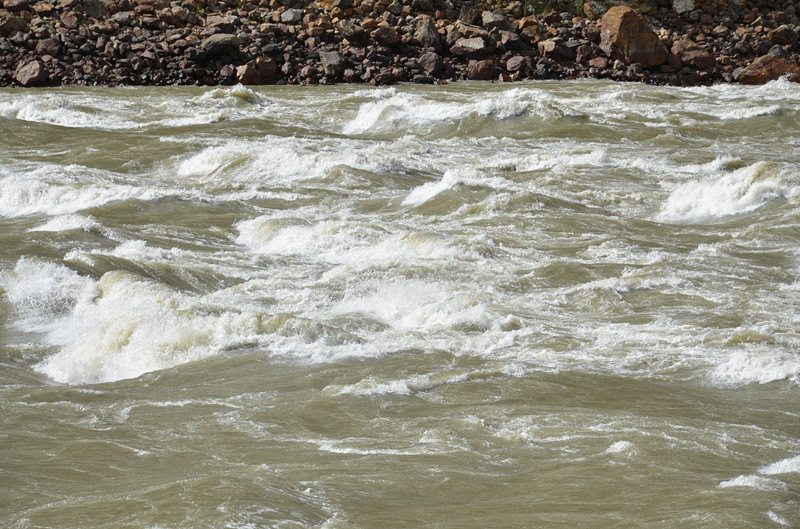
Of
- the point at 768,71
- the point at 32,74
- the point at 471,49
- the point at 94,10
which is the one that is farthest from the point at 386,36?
the point at 768,71

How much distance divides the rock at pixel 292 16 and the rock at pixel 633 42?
32.4 ft

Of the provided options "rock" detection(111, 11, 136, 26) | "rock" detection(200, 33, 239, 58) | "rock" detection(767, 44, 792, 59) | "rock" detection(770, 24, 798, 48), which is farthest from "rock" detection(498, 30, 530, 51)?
"rock" detection(111, 11, 136, 26)

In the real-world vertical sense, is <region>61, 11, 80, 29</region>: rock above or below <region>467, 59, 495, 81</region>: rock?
above

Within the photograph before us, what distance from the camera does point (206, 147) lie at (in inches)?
821

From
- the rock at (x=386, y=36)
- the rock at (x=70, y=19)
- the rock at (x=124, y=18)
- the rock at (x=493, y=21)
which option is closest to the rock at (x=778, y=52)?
the rock at (x=493, y=21)

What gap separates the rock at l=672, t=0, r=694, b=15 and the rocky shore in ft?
3.06

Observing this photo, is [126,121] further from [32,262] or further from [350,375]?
[350,375]

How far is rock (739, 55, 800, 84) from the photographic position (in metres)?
28.8

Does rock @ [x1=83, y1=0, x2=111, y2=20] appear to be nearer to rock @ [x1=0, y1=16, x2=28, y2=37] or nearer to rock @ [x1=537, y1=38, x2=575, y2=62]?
rock @ [x1=0, y1=16, x2=28, y2=37]

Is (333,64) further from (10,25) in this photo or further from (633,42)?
(10,25)

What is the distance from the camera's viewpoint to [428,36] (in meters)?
31.8

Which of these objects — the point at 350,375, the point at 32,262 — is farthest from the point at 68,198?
the point at 350,375

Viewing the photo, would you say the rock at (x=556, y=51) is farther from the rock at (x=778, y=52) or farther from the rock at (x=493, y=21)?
the rock at (x=778, y=52)

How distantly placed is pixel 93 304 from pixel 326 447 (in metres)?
5.16
